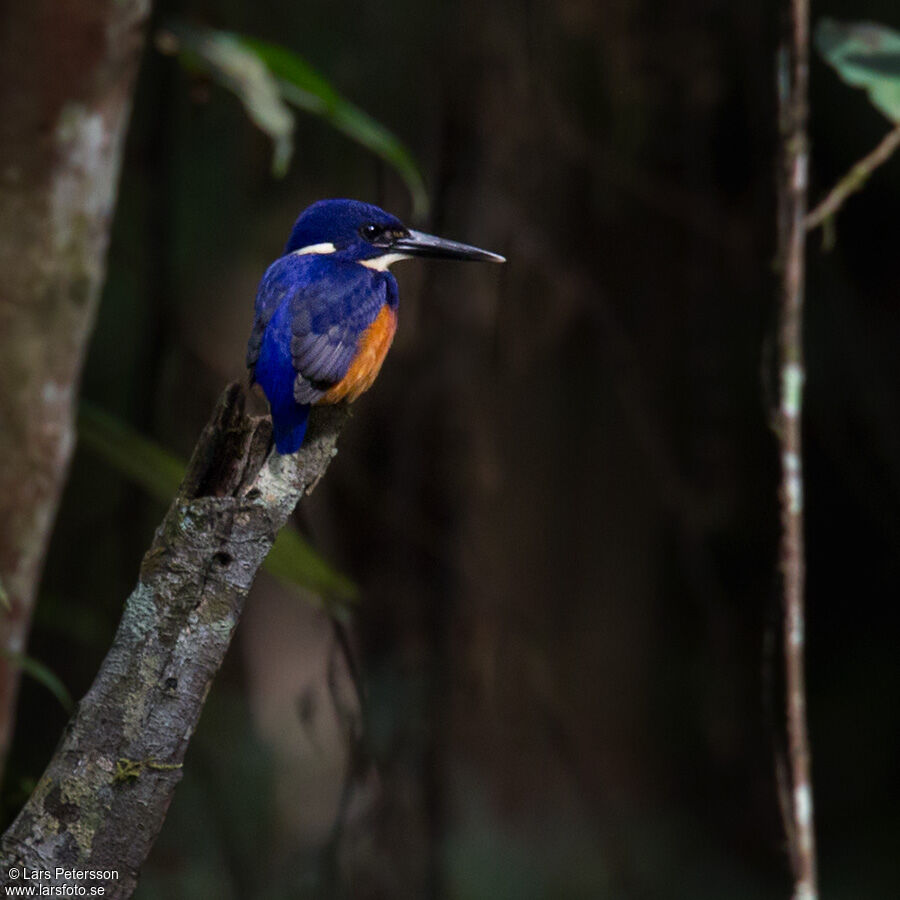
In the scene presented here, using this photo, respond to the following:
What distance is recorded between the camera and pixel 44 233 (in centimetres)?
170

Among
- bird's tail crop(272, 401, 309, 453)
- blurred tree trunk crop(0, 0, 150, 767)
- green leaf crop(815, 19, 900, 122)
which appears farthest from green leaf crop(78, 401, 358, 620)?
green leaf crop(815, 19, 900, 122)

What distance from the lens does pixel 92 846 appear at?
943 millimetres

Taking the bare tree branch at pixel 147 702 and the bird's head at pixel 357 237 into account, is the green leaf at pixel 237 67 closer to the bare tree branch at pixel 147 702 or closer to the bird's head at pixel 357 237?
the bird's head at pixel 357 237

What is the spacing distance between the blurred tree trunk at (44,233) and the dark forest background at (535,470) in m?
0.95

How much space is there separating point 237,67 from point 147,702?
1304 millimetres

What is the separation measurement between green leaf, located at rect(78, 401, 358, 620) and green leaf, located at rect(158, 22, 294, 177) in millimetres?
498

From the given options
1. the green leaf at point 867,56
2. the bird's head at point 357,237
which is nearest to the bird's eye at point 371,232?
the bird's head at point 357,237

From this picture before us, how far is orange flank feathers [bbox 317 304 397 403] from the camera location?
1.20m

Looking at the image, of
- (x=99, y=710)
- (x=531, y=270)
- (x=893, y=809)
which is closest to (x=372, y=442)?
(x=531, y=270)

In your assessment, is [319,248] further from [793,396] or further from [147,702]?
[793,396]

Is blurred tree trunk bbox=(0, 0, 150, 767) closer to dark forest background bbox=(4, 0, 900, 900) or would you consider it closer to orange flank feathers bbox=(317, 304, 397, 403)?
orange flank feathers bbox=(317, 304, 397, 403)

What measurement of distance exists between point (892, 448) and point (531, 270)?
115 centimetres

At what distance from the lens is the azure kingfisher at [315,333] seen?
1.14 meters

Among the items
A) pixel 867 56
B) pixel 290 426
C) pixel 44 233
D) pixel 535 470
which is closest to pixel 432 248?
pixel 290 426
